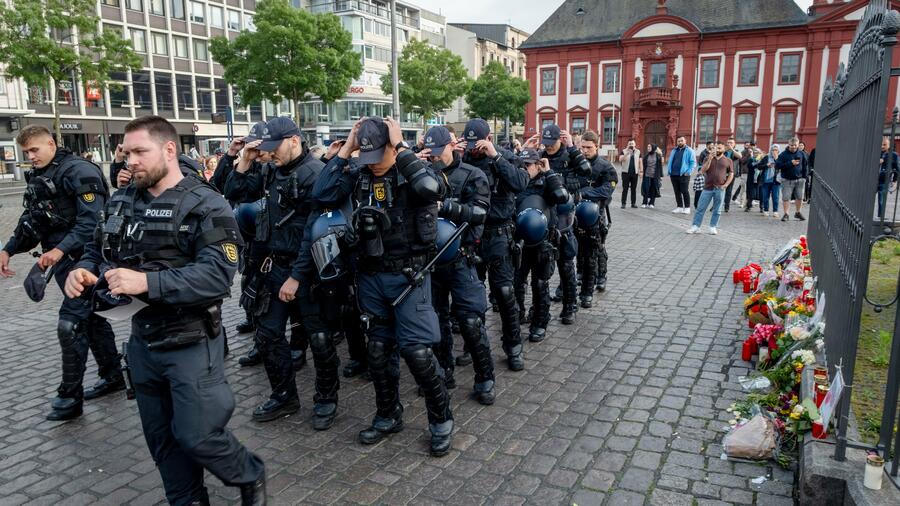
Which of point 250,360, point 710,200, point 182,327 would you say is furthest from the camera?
point 710,200

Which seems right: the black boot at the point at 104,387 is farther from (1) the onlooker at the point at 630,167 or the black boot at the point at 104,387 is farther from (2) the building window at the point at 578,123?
(2) the building window at the point at 578,123

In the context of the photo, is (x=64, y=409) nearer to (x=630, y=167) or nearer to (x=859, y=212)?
(x=859, y=212)

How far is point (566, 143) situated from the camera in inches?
293

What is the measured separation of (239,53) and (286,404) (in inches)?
1440

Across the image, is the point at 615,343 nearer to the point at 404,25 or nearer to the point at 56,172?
the point at 56,172

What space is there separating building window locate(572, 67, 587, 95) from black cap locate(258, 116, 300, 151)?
51.6m

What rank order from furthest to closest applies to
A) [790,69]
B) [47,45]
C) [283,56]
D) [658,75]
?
[658,75]
[790,69]
[283,56]
[47,45]

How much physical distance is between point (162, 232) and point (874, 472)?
3.75 m

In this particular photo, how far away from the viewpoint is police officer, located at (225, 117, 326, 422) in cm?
494

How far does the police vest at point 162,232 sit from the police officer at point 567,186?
441cm

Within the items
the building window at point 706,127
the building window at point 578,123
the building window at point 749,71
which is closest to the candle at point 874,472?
the building window at point 706,127

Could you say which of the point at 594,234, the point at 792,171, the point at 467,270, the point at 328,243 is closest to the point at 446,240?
the point at 467,270

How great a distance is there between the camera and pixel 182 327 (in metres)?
3.28

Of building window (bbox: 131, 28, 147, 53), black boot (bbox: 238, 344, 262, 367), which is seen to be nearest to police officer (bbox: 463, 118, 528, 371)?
black boot (bbox: 238, 344, 262, 367)
